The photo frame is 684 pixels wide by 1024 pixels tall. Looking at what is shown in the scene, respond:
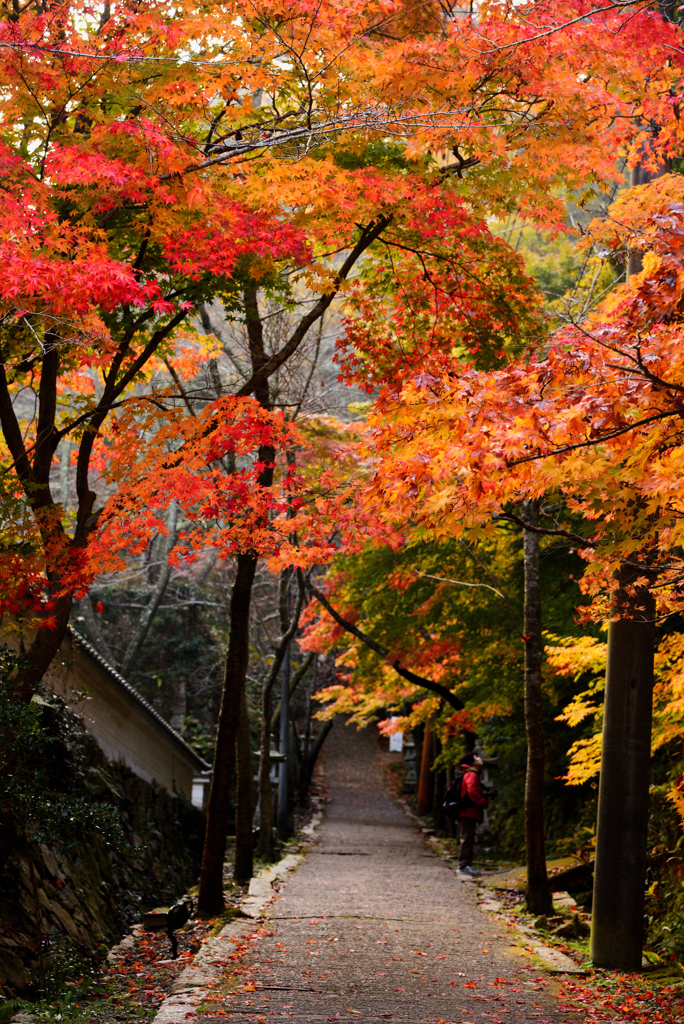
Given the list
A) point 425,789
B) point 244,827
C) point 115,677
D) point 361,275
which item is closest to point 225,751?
point 244,827

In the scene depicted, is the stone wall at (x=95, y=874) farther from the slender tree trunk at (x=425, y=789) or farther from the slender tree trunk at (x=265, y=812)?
the slender tree trunk at (x=425, y=789)

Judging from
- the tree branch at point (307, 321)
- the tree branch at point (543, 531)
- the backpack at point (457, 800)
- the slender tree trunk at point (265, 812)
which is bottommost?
the slender tree trunk at point (265, 812)

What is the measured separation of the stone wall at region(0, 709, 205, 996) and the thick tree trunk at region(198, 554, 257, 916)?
0.93 meters

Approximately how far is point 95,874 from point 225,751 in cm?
207

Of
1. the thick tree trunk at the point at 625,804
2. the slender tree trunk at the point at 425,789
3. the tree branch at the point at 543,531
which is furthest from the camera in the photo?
the slender tree trunk at the point at 425,789

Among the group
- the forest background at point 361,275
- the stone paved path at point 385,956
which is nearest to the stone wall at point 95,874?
the forest background at point 361,275

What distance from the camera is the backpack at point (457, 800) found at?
45.1 ft

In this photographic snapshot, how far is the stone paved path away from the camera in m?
6.39

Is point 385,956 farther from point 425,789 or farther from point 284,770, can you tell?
point 425,789

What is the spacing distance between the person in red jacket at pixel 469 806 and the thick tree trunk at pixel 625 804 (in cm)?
554

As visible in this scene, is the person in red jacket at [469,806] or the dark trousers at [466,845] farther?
the dark trousers at [466,845]

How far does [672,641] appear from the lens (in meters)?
8.53

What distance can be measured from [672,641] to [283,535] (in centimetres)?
400

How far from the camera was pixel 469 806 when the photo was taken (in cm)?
1377
